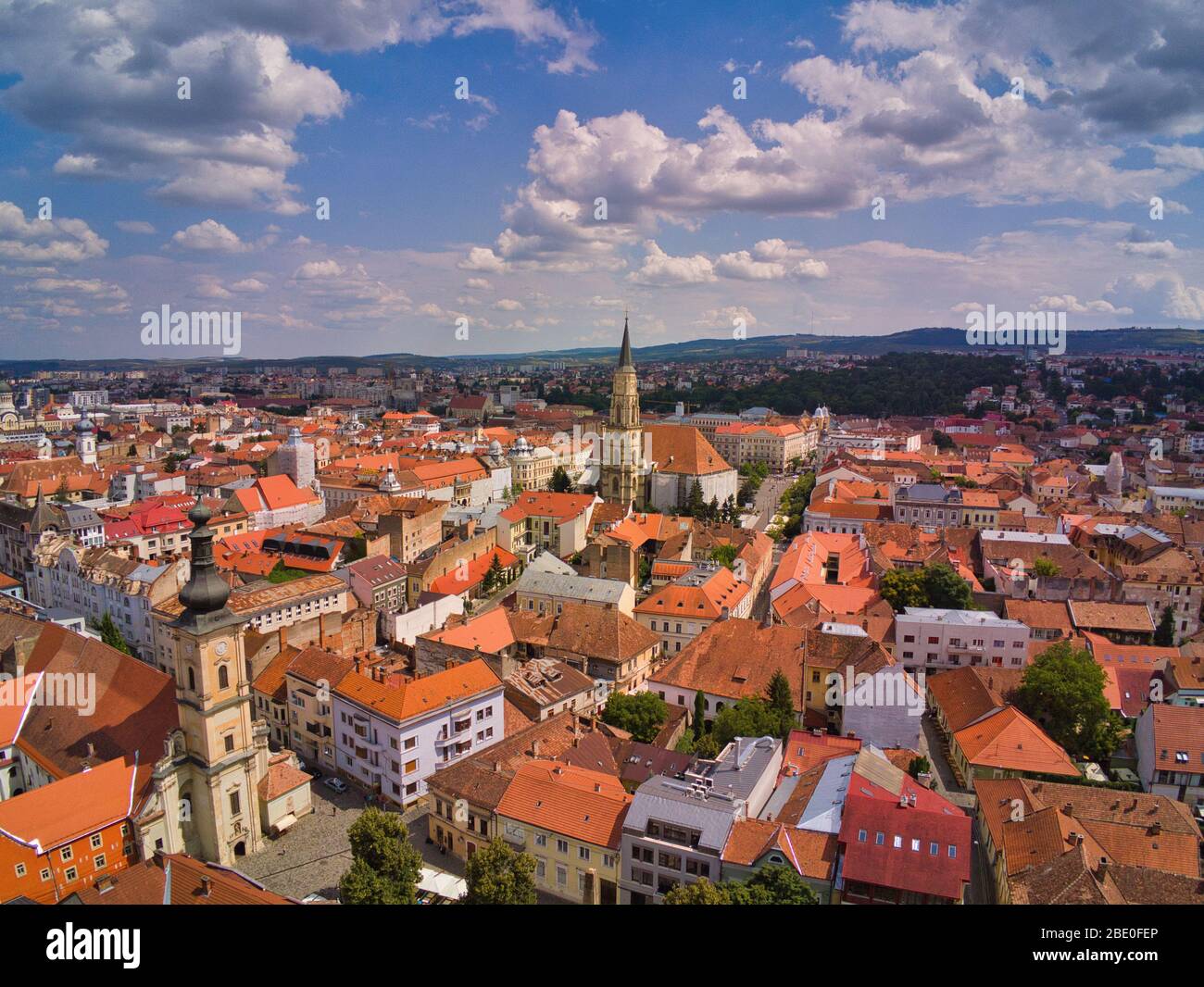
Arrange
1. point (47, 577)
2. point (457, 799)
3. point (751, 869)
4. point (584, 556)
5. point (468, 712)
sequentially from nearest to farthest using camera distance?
point (751, 869) → point (457, 799) → point (468, 712) → point (47, 577) → point (584, 556)

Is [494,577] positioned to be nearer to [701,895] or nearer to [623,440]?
[623,440]

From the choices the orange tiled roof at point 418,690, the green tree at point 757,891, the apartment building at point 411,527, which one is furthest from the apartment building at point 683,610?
the green tree at point 757,891

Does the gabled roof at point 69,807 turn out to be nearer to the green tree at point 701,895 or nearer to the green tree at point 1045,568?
the green tree at point 701,895

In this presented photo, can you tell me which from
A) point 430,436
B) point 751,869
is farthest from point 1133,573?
point 430,436

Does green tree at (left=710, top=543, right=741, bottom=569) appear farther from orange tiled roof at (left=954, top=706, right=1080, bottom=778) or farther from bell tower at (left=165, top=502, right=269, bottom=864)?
bell tower at (left=165, top=502, right=269, bottom=864)

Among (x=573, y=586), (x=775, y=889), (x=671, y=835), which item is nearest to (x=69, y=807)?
(x=671, y=835)

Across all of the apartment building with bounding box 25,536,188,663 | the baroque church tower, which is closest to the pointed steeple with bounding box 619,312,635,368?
the baroque church tower
